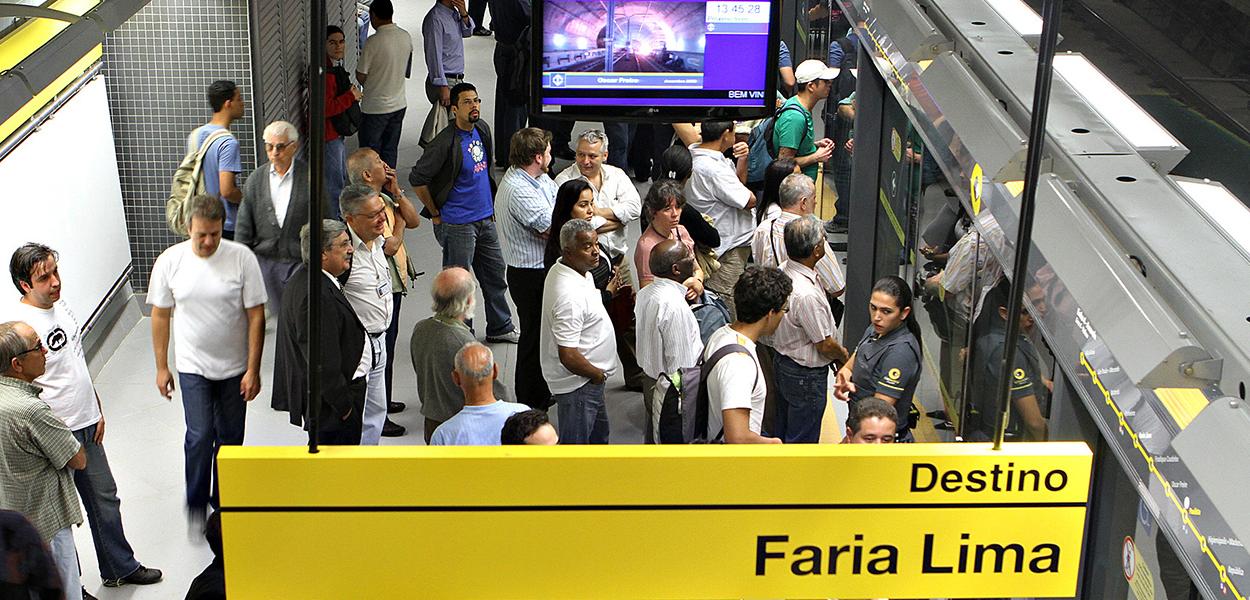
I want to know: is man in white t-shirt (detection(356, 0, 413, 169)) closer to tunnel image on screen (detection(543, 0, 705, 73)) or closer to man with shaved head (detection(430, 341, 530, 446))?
tunnel image on screen (detection(543, 0, 705, 73))

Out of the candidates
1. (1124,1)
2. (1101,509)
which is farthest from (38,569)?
(1124,1)

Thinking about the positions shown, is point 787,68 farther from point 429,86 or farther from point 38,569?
point 38,569

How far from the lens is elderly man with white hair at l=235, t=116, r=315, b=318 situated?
721 centimetres

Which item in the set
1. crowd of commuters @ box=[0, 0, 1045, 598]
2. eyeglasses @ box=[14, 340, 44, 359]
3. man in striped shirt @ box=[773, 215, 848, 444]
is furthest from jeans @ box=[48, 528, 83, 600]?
man in striped shirt @ box=[773, 215, 848, 444]

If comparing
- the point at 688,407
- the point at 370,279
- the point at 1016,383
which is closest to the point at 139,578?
the point at 370,279

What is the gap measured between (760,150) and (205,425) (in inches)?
184

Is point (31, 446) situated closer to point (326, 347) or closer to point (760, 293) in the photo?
point (326, 347)

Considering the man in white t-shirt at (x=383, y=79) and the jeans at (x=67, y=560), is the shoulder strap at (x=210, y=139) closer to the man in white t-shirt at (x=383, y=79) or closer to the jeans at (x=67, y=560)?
the jeans at (x=67, y=560)

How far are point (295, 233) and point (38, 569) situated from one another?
3.84 metres

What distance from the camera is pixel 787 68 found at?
10.9m

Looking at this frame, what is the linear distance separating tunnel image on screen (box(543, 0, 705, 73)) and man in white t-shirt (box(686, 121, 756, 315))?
156 cm

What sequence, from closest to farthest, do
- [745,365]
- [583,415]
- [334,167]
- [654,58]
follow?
[745,365], [583,415], [654,58], [334,167]

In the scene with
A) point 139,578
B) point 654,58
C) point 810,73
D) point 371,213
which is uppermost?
point 654,58

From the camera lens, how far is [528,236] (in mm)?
7637
